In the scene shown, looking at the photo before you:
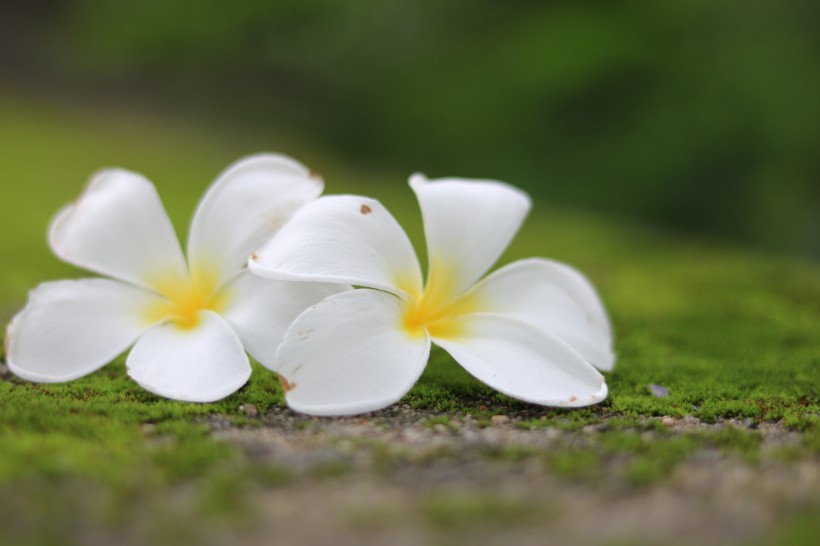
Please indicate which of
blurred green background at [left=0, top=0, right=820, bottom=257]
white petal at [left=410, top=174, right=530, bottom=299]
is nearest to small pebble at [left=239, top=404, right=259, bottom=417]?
white petal at [left=410, top=174, right=530, bottom=299]

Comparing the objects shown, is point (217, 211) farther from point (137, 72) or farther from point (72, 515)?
point (137, 72)

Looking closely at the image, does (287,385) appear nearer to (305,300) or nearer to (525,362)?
(305,300)

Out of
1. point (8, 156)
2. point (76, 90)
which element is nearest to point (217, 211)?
point (8, 156)

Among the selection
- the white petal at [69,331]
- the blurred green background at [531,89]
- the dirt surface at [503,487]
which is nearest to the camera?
the dirt surface at [503,487]

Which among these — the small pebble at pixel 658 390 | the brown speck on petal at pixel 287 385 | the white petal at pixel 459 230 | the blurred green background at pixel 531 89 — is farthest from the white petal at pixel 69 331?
the blurred green background at pixel 531 89

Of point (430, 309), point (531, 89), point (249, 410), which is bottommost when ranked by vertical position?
point (249, 410)

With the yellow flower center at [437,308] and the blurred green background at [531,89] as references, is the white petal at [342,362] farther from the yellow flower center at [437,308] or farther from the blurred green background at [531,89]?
the blurred green background at [531,89]

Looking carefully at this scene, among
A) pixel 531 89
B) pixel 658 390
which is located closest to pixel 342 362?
pixel 658 390
